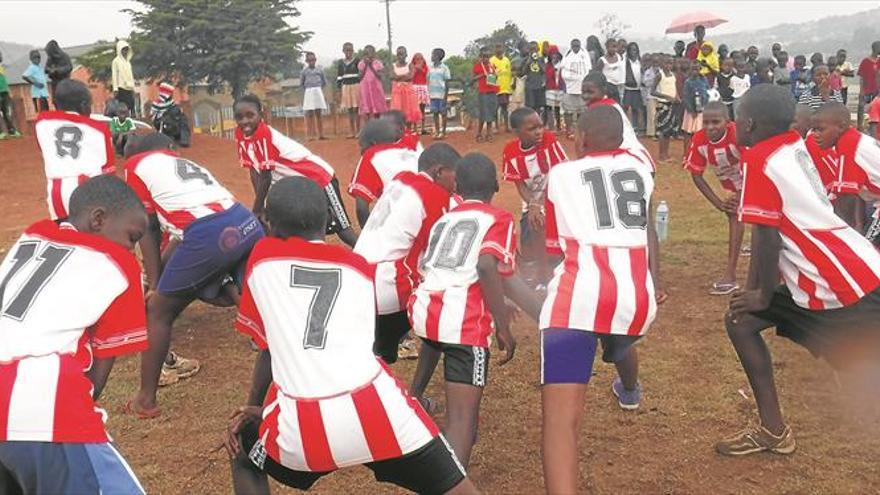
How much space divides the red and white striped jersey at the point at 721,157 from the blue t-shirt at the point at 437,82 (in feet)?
31.6

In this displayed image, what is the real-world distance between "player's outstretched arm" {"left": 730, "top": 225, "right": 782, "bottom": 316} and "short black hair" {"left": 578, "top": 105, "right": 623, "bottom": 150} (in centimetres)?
82

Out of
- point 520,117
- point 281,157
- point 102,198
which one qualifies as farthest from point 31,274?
point 520,117

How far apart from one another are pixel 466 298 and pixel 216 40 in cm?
2979

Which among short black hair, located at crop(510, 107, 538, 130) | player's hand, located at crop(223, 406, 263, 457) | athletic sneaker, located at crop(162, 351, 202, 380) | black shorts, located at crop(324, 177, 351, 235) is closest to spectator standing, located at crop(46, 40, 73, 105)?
black shorts, located at crop(324, 177, 351, 235)

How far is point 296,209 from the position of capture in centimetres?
304

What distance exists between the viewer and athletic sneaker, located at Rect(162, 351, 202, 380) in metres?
5.75

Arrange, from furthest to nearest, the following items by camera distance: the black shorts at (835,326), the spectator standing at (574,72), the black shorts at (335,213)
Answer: the spectator standing at (574,72), the black shorts at (335,213), the black shorts at (835,326)

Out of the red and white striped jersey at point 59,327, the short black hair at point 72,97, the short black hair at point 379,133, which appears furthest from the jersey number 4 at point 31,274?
the short black hair at point 379,133

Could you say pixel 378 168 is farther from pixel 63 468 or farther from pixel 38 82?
pixel 38 82

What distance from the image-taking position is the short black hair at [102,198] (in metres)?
3.02

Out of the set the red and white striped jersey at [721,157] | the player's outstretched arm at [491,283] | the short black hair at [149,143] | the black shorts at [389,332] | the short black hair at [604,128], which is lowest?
the black shorts at [389,332]

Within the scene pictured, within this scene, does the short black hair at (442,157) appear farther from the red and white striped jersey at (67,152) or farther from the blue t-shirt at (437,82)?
the blue t-shirt at (437,82)

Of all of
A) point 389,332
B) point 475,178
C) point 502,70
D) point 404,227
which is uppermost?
point 502,70

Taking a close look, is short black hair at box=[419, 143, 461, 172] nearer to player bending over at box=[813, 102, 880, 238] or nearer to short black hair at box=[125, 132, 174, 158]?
short black hair at box=[125, 132, 174, 158]
